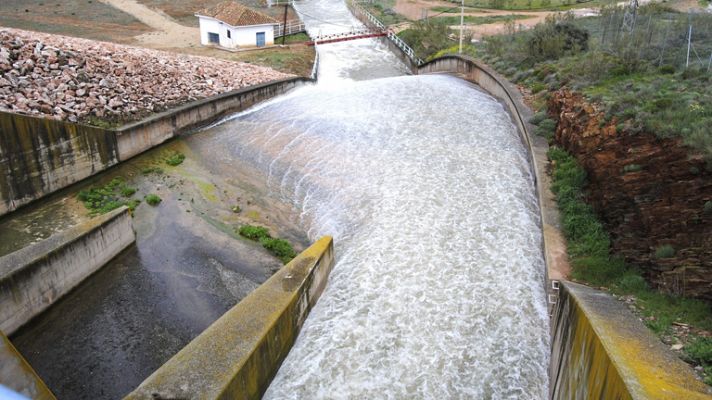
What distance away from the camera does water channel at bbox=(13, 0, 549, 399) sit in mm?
8938

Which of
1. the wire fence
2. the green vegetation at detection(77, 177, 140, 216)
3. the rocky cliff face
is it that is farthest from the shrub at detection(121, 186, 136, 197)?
the wire fence

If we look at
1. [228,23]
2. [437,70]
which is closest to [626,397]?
[437,70]

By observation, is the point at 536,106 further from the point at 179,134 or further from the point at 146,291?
the point at 146,291

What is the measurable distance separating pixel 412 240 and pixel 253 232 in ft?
13.6

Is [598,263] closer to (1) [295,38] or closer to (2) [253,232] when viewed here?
(2) [253,232]

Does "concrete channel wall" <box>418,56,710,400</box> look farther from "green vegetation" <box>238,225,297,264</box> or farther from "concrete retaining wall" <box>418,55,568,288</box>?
"green vegetation" <box>238,225,297,264</box>

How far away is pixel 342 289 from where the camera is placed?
10.9m

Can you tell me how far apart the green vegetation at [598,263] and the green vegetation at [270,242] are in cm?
651

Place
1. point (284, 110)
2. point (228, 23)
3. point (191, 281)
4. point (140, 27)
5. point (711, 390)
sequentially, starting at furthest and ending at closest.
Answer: point (140, 27), point (228, 23), point (284, 110), point (191, 281), point (711, 390)

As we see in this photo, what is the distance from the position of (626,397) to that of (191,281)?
9.04 metres

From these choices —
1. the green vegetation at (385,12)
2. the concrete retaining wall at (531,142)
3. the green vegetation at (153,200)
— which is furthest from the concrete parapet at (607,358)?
the green vegetation at (385,12)

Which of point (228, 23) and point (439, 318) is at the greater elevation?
point (228, 23)

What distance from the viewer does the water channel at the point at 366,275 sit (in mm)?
8938

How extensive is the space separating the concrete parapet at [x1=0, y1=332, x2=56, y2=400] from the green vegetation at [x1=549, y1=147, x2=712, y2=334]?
30.7ft
